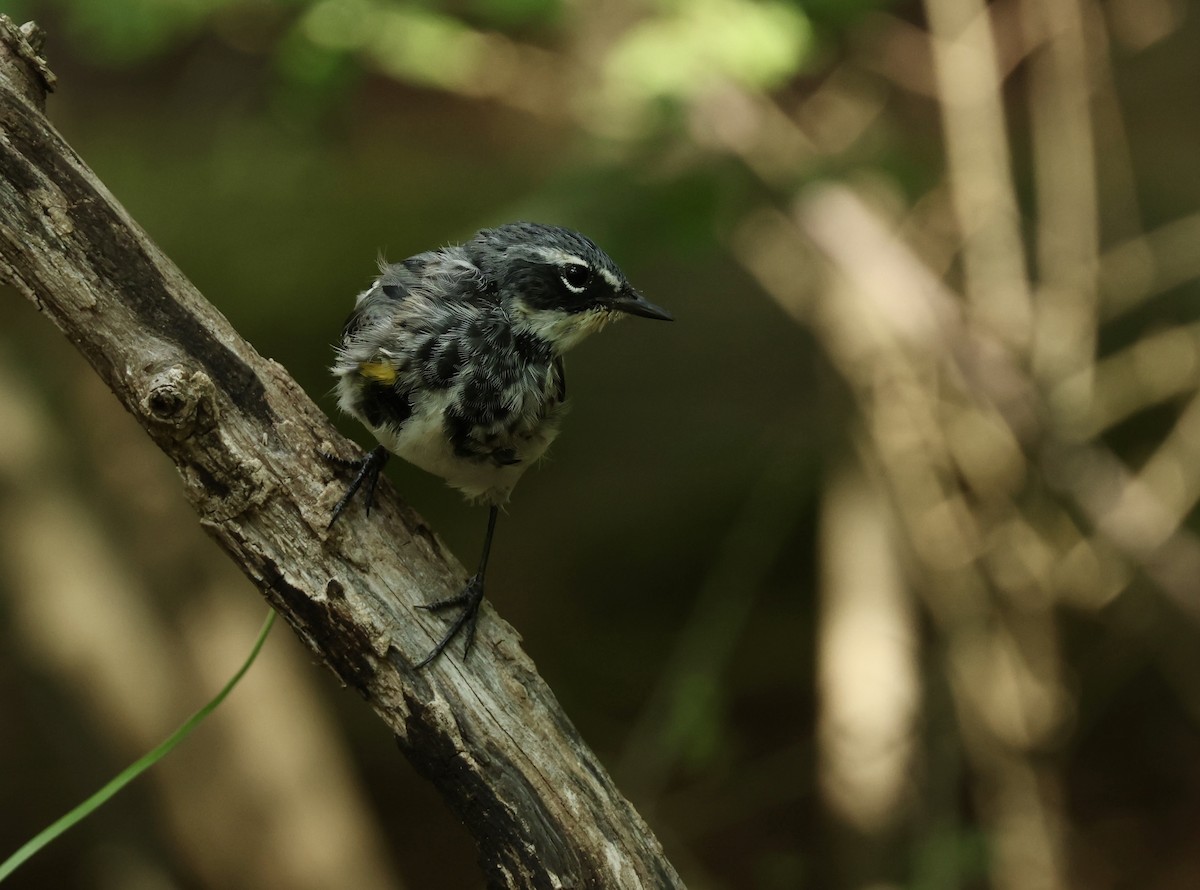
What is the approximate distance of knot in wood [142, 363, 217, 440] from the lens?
81.9 inches

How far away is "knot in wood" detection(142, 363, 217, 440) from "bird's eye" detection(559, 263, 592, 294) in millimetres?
1007

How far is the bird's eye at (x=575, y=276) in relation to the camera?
291 cm

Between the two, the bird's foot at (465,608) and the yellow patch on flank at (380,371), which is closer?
the bird's foot at (465,608)

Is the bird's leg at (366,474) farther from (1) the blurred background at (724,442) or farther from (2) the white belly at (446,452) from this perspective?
(1) the blurred background at (724,442)

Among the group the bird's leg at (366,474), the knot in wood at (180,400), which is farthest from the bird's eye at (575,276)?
the knot in wood at (180,400)

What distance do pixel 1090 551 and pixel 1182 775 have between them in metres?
3.46

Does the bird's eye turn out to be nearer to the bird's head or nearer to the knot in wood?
the bird's head

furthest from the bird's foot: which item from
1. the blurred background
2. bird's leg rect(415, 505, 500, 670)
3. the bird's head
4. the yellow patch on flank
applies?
the blurred background

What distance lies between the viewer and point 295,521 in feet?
7.53

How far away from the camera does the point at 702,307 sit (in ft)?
25.1

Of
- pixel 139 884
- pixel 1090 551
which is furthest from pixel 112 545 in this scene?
pixel 1090 551

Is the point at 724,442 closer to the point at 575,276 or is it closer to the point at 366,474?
the point at 575,276

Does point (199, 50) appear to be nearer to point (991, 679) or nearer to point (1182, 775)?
point (991, 679)

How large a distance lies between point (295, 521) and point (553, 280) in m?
0.94
